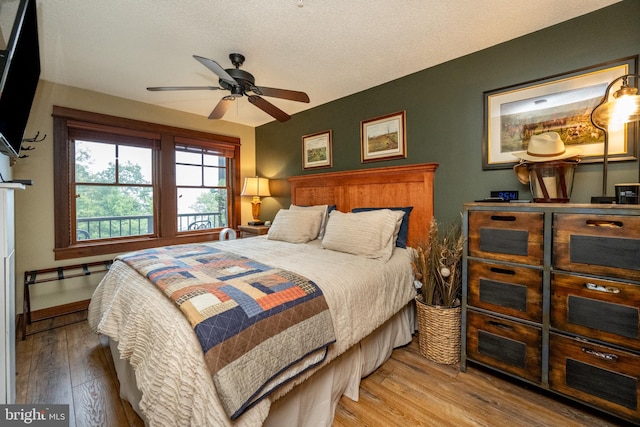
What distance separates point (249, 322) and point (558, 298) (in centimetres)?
173

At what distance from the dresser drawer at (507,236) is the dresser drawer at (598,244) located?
0.28 ft

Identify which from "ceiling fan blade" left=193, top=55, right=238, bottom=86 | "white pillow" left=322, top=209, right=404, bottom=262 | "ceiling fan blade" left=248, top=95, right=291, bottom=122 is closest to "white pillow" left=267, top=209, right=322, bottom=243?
"white pillow" left=322, top=209, right=404, bottom=262

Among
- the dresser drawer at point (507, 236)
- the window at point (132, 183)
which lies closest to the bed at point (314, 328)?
the dresser drawer at point (507, 236)

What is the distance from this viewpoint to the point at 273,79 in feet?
9.11

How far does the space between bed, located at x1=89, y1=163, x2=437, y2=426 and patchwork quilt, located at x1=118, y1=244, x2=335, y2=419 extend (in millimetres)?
21

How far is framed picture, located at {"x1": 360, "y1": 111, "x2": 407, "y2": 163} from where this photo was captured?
2795 millimetres

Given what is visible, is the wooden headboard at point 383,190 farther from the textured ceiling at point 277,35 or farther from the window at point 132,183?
the window at point 132,183

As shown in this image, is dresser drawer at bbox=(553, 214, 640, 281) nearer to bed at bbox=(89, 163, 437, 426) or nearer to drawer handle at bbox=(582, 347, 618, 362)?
drawer handle at bbox=(582, 347, 618, 362)

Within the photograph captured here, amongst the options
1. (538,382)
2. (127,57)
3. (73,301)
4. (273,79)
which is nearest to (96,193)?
(73,301)

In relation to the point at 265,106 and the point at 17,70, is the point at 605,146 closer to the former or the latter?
the point at 265,106

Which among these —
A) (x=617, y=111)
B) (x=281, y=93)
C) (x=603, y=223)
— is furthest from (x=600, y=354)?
(x=281, y=93)

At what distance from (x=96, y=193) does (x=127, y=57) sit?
5.74 ft

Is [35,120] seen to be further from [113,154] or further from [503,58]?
[503,58]

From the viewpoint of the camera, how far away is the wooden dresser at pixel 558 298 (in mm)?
1361
